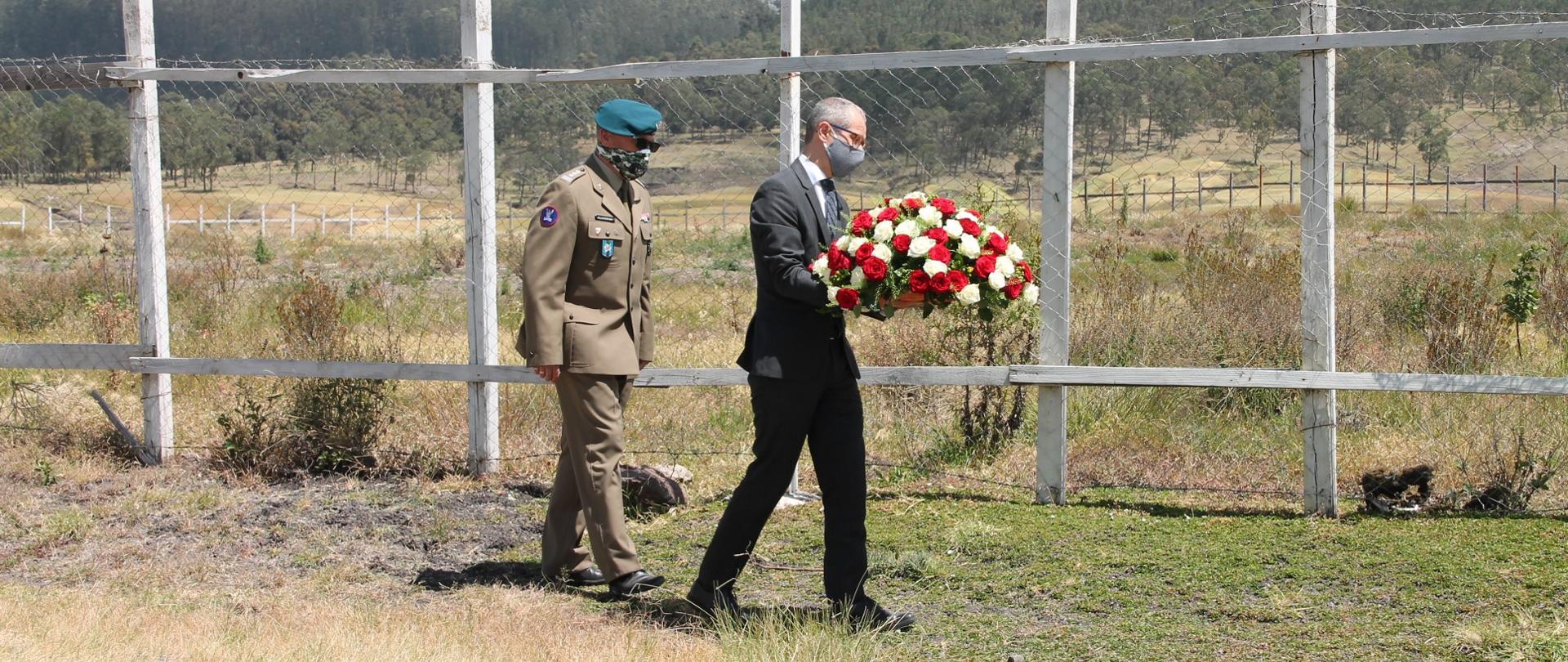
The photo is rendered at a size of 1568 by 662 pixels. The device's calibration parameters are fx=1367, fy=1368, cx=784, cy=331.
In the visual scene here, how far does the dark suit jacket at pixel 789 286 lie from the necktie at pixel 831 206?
45 mm

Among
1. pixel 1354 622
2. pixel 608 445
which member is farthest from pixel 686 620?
pixel 1354 622

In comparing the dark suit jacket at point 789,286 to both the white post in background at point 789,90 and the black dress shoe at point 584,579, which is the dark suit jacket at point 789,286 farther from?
the white post in background at point 789,90

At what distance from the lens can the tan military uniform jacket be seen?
5422mm

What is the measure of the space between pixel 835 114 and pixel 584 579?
235cm

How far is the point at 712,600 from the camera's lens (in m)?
5.17

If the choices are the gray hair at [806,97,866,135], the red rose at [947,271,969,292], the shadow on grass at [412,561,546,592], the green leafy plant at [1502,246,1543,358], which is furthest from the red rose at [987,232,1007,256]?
the green leafy plant at [1502,246,1543,358]

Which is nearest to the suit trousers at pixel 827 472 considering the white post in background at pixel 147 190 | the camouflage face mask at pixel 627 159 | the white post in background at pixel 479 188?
the camouflage face mask at pixel 627 159

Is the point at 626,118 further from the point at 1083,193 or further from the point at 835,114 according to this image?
the point at 1083,193

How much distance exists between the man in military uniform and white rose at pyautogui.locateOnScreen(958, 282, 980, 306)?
1586 millimetres

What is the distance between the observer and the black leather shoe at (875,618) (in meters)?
4.95

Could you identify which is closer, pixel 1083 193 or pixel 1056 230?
pixel 1056 230

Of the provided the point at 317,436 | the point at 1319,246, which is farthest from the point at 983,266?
the point at 317,436

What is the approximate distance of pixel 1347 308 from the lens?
9.45 metres

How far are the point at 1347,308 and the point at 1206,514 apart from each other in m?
3.36
